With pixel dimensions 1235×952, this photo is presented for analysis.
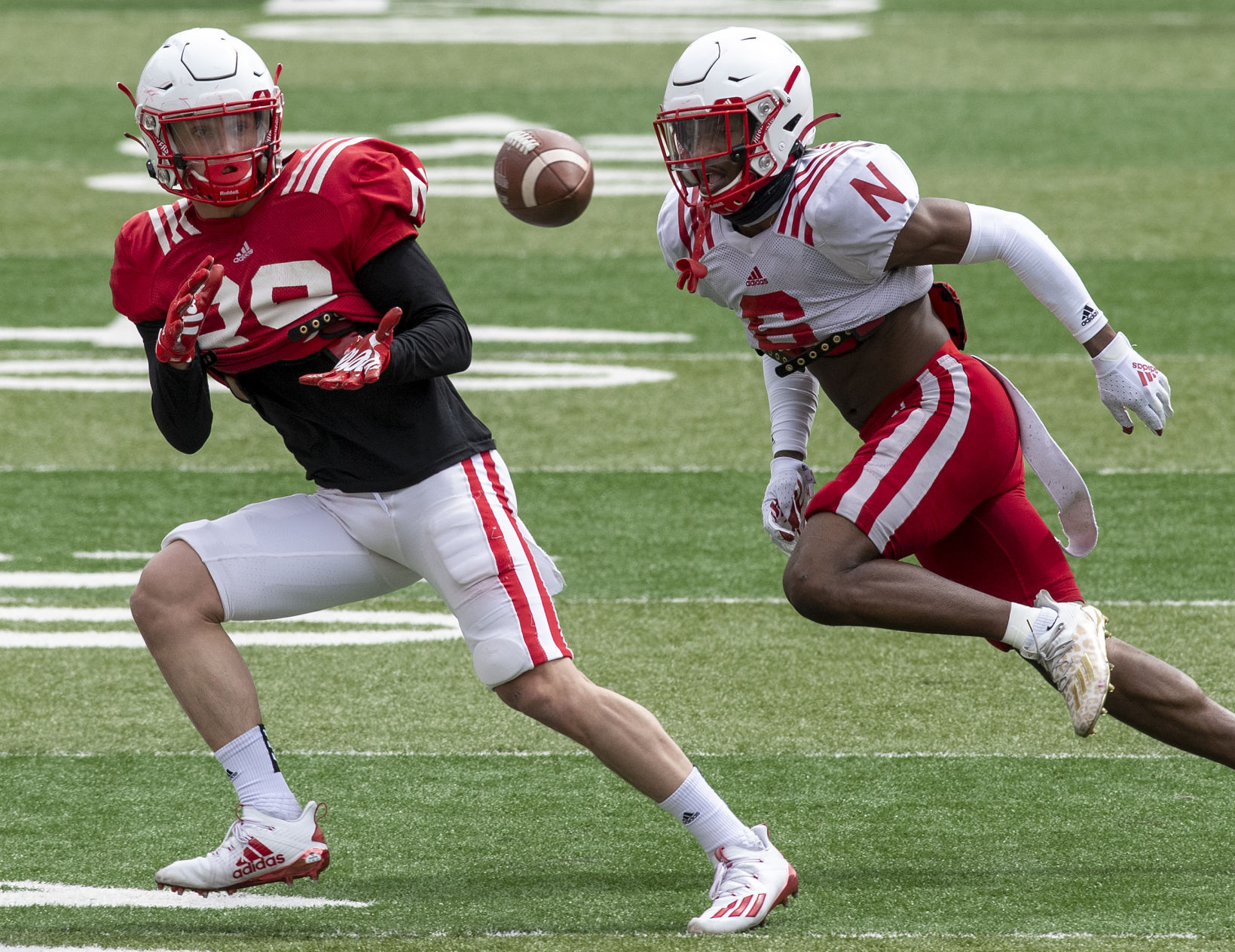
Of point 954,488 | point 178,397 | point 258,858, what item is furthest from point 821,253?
point 258,858

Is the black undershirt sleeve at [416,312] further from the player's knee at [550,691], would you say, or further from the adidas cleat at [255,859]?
the adidas cleat at [255,859]

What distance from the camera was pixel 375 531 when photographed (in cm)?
350

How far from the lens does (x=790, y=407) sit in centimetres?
405

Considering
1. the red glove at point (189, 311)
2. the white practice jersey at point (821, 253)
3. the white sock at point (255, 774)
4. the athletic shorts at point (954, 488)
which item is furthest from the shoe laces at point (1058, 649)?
the red glove at point (189, 311)

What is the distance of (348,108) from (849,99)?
3.92 meters

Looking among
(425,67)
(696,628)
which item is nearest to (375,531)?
(696,628)

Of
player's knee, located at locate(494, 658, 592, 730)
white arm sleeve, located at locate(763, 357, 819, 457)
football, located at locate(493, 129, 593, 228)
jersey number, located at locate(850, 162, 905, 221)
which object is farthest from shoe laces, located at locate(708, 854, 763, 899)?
football, located at locate(493, 129, 593, 228)

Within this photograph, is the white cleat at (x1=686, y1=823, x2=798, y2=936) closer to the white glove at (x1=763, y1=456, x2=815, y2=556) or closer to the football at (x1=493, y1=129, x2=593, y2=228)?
the white glove at (x1=763, y1=456, x2=815, y2=556)

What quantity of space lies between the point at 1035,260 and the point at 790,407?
0.69 meters

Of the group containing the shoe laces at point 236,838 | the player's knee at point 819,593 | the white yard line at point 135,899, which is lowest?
the white yard line at point 135,899

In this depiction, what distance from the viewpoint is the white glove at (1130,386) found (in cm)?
354

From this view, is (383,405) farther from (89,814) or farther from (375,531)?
(89,814)

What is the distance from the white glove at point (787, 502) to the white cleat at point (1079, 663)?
61 cm

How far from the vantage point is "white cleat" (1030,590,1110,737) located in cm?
339
